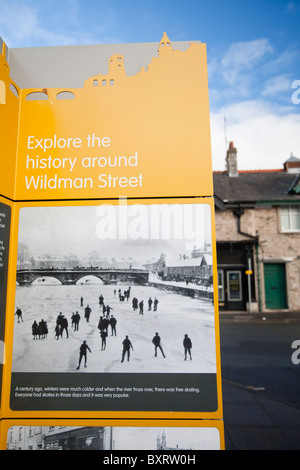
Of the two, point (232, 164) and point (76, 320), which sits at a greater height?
point (232, 164)

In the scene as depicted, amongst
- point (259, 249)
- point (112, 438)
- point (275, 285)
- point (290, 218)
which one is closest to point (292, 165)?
point (290, 218)

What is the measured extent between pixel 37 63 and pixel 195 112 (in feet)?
3.59

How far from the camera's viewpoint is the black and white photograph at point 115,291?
1830mm

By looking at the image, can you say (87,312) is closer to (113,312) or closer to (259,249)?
(113,312)

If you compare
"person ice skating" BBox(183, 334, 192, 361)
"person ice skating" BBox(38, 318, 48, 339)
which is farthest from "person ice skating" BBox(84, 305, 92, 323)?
"person ice skating" BBox(183, 334, 192, 361)

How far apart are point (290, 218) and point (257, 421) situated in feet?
43.3

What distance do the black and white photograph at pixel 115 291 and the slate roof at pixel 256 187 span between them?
13784 mm

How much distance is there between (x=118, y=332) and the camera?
1856 mm

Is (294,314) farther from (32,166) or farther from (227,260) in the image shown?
(32,166)

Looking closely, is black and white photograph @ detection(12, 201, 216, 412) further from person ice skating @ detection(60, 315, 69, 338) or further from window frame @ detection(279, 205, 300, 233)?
window frame @ detection(279, 205, 300, 233)

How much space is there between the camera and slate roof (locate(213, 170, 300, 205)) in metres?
15.5

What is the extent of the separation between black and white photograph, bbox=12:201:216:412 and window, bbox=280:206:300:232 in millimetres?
15018
